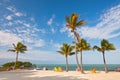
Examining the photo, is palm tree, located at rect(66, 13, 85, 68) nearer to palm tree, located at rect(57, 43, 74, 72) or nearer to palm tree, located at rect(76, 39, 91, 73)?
palm tree, located at rect(76, 39, 91, 73)

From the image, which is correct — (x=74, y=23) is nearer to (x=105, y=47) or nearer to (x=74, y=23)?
(x=74, y=23)

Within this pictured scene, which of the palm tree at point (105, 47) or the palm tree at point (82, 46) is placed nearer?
the palm tree at point (82, 46)

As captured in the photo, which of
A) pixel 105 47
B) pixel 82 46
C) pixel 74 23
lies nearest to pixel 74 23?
pixel 74 23

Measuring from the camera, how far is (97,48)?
3550cm

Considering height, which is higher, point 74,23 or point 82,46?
point 74,23

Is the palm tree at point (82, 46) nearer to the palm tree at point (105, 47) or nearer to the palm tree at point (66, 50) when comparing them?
the palm tree at point (105, 47)

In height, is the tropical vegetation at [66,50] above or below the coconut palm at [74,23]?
below

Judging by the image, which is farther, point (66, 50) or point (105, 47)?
point (66, 50)

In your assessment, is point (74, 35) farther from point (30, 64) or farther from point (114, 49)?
point (30, 64)

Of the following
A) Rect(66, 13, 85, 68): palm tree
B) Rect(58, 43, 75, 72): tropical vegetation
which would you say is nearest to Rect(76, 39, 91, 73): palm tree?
Rect(66, 13, 85, 68): palm tree

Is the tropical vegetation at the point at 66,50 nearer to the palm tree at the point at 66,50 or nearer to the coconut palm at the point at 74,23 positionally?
the palm tree at the point at 66,50

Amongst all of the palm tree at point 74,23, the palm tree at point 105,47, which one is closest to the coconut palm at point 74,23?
the palm tree at point 74,23

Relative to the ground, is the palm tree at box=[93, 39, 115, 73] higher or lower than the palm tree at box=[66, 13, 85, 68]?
lower

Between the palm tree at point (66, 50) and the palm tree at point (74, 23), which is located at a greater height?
the palm tree at point (74, 23)
